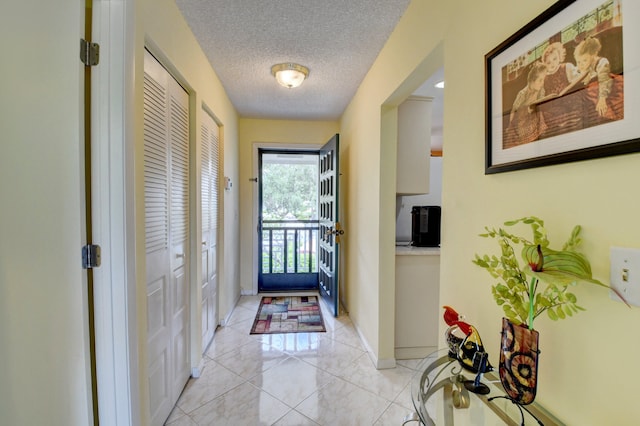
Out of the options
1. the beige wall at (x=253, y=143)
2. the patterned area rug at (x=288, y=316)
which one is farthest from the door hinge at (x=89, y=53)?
the beige wall at (x=253, y=143)

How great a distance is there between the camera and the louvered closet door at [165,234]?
4.66 feet

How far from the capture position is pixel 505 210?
921mm

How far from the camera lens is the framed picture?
566 mm

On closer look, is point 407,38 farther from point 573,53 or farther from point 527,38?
point 573,53

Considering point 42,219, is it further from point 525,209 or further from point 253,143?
point 253,143

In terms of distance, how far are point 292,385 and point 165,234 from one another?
1.35m

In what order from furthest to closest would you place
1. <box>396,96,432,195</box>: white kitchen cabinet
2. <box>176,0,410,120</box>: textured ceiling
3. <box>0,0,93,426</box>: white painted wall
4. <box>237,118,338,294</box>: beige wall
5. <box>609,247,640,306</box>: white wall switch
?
1. <box>237,118,338,294</box>: beige wall
2. <box>396,96,432,195</box>: white kitchen cabinet
3. <box>176,0,410,120</box>: textured ceiling
4. <box>0,0,93,426</box>: white painted wall
5. <box>609,247,640,306</box>: white wall switch

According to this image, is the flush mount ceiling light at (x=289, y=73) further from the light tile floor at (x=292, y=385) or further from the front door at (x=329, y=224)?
the light tile floor at (x=292, y=385)

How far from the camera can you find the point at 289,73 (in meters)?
2.32

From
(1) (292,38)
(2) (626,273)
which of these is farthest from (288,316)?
(2) (626,273)

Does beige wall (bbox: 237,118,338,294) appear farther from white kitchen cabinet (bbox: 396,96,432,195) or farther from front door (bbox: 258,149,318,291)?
white kitchen cabinet (bbox: 396,96,432,195)

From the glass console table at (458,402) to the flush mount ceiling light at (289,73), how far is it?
2216 mm

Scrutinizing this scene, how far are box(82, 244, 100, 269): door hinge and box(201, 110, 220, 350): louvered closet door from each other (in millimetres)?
1188

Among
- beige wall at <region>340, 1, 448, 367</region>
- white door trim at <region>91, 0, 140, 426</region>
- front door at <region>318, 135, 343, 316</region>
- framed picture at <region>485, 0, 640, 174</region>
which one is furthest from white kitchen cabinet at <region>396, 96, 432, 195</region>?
white door trim at <region>91, 0, 140, 426</region>
